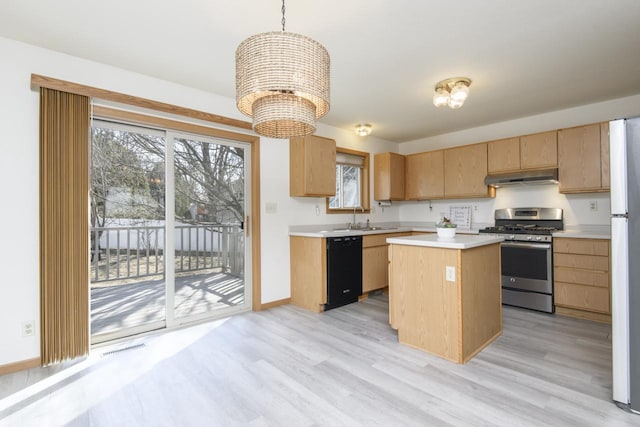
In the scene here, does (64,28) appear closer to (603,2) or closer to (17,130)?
(17,130)

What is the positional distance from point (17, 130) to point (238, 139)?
183 centimetres

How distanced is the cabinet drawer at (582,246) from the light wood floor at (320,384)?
82cm

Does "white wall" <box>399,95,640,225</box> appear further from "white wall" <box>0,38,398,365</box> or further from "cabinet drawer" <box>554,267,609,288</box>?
"white wall" <box>0,38,398,365</box>

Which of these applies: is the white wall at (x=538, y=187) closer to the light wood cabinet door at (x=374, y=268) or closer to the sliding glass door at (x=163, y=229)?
the light wood cabinet door at (x=374, y=268)

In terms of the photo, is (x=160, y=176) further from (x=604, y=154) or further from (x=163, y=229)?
(x=604, y=154)

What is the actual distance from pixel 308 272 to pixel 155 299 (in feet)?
5.53

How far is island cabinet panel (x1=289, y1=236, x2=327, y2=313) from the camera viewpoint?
3.63 meters

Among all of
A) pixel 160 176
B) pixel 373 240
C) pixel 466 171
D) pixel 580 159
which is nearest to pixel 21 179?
pixel 160 176

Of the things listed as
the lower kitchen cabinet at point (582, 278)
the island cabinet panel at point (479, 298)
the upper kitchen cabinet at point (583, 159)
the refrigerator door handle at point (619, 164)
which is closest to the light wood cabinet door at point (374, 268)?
the island cabinet panel at point (479, 298)

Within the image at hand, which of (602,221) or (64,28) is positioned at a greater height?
(64,28)

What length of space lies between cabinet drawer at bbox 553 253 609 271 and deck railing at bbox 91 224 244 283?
11.7 feet

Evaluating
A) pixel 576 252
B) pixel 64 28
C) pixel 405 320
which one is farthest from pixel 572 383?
pixel 64 28

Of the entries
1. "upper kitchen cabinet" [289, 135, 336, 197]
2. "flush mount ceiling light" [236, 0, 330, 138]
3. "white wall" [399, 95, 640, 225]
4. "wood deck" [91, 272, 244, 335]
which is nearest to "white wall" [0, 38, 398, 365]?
"wood deck" [91, 272, 244, 335]

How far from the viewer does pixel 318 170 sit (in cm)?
404
